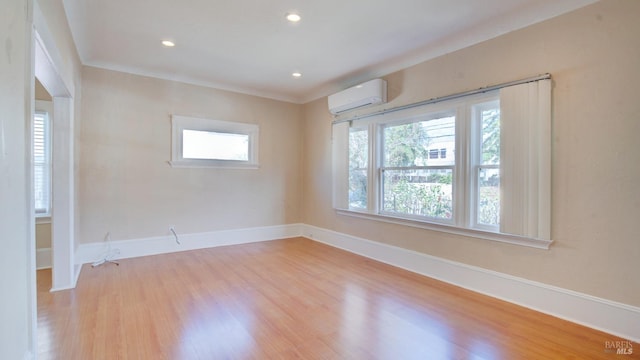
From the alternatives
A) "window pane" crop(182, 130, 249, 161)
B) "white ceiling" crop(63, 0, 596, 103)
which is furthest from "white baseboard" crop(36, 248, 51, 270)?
"white ceiling" crop(63, 0, 596, 103)

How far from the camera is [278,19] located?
114 inches

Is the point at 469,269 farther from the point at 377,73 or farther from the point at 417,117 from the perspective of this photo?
the point at 377,73

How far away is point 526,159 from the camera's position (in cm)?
275

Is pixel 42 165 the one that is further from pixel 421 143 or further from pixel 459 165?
pixel 459 165

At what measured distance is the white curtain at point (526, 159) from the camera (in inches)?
105

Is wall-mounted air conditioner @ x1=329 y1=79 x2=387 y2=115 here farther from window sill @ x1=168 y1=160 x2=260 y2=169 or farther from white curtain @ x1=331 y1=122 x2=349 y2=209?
window sill @ x1=168 y1=160 x2=260 y2=169

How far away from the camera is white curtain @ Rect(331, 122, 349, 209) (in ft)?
15.9

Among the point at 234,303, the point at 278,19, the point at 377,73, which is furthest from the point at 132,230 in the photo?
the point at 377,73

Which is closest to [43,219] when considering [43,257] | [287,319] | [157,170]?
[43,257]

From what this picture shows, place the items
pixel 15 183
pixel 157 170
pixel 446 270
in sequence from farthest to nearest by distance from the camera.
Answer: pixel 157 170 < pixel 446 270 < pixel 15 183

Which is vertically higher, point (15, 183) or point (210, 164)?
point (210, 164)

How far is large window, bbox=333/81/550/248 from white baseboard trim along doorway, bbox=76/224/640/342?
0.41 meters

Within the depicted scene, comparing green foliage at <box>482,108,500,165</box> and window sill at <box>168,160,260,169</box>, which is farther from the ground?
green foliage at <box>482,108,500,165</box>

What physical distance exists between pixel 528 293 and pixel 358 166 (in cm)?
262
